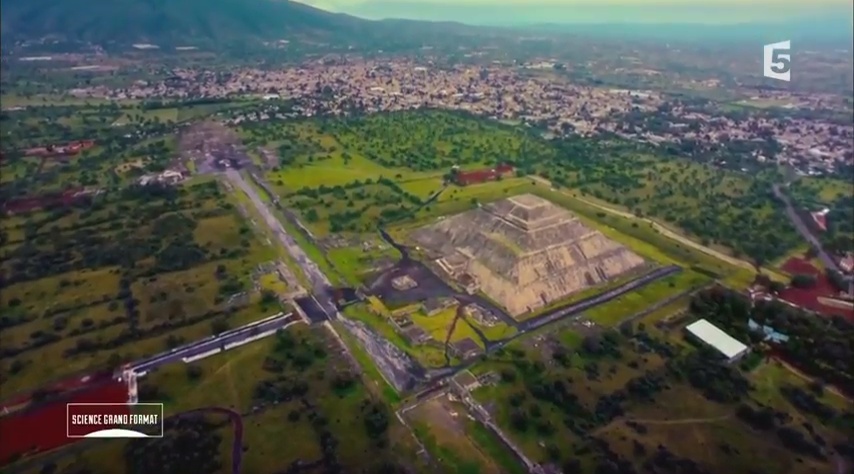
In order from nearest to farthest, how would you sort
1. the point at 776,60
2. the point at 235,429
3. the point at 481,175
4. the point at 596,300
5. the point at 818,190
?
the point at 235,429, the point at 596,300, the point at 776,60, the point at 818,190, the point at 481,175

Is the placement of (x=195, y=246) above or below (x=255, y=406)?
above

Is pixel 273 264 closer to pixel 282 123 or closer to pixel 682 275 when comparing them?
pixel 682 275

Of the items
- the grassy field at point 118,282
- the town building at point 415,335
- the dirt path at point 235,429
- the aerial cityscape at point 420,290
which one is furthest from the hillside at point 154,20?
the dirt path at point 235,429

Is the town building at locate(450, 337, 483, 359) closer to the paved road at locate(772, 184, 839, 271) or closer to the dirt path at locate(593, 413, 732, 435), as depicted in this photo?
the dirt path at locate(593, 413, 732, 435)

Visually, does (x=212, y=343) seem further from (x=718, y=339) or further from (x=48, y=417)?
(x=718, y=339)

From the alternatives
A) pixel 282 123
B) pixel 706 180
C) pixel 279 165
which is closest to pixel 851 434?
pixel 706 180

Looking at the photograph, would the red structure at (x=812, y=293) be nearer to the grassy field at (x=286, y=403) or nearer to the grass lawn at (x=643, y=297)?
the grass lawn at (x=643, y=297)

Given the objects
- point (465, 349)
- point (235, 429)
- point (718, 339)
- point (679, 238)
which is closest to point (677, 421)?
point (718, 339)
